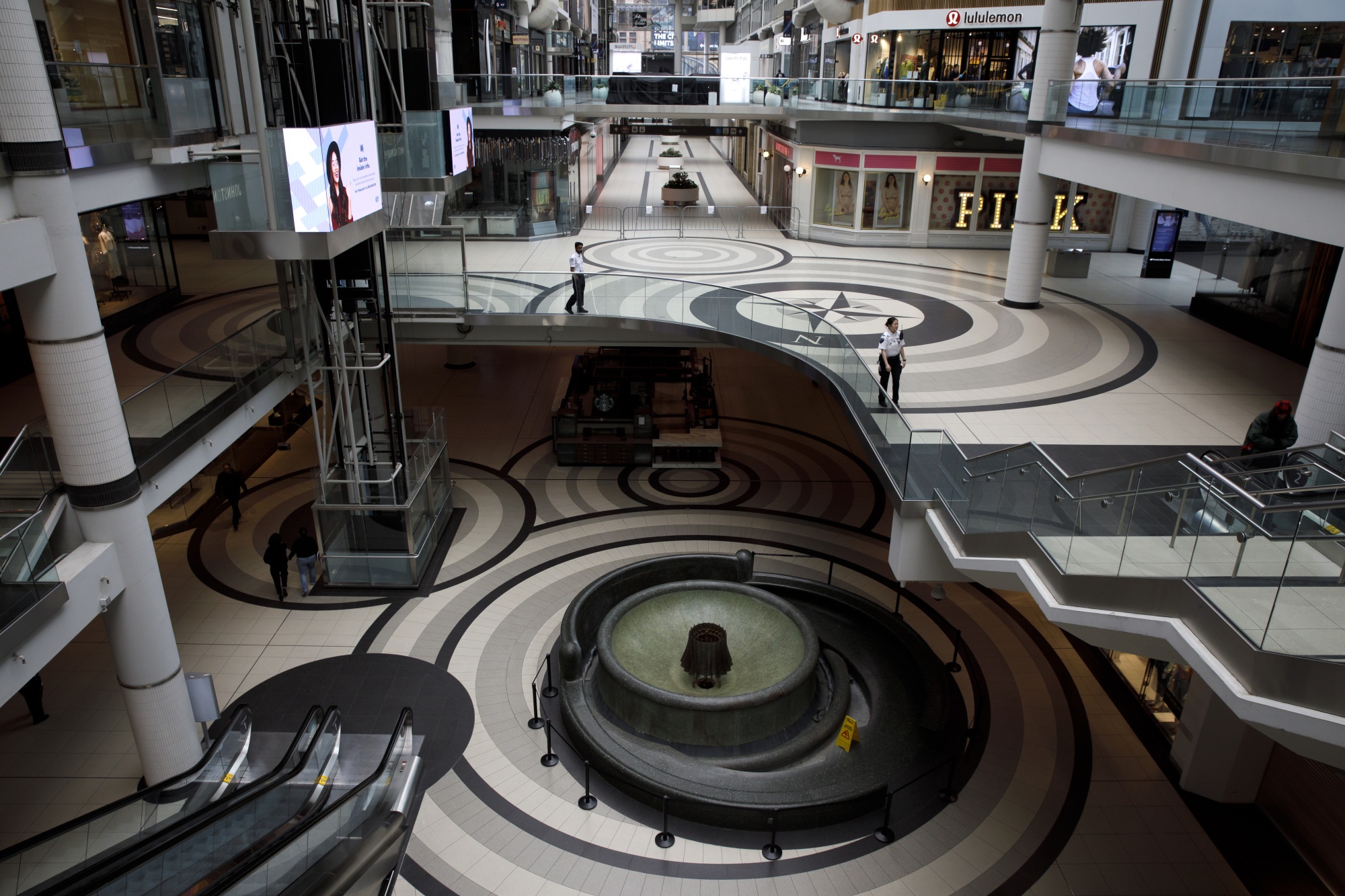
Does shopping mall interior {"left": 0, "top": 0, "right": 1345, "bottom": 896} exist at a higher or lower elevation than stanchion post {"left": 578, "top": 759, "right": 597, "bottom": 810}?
higher

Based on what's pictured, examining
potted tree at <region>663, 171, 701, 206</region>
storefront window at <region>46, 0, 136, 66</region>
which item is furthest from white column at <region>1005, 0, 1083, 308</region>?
potted tree at <region>663, 171, 701, 206</region>

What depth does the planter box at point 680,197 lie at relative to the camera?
108ft

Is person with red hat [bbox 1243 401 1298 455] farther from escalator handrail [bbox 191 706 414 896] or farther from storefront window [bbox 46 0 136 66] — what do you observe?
storefront window [bbox 46 0 136 66]

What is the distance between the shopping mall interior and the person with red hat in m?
0.22

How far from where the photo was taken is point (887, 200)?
84.2 ft

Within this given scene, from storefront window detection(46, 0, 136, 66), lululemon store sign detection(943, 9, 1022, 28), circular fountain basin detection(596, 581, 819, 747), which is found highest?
lululemon store sign detection(943, 9, 1022, 28)

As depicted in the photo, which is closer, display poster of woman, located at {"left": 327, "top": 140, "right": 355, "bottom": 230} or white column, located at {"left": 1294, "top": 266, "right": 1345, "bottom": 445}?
white column, located at {"left": 1294, "top": 266, "right": 1345, "bottom": 445}

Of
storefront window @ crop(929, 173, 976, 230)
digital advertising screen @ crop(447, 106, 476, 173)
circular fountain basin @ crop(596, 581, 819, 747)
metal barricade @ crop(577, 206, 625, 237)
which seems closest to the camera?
circular fountain basin @ crop(596, 581, 819, 747)

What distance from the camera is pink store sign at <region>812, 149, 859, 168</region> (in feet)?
82.2

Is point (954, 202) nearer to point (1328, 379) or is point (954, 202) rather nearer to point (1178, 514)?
point (1328, 379)

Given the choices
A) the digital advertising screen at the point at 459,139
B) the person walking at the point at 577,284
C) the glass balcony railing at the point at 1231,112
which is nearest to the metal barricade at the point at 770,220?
the glass balcony railing at the point at 1231,112

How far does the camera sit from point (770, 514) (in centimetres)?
1656

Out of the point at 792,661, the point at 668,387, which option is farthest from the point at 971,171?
the point at 792,661

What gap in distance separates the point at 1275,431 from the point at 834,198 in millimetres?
18929
